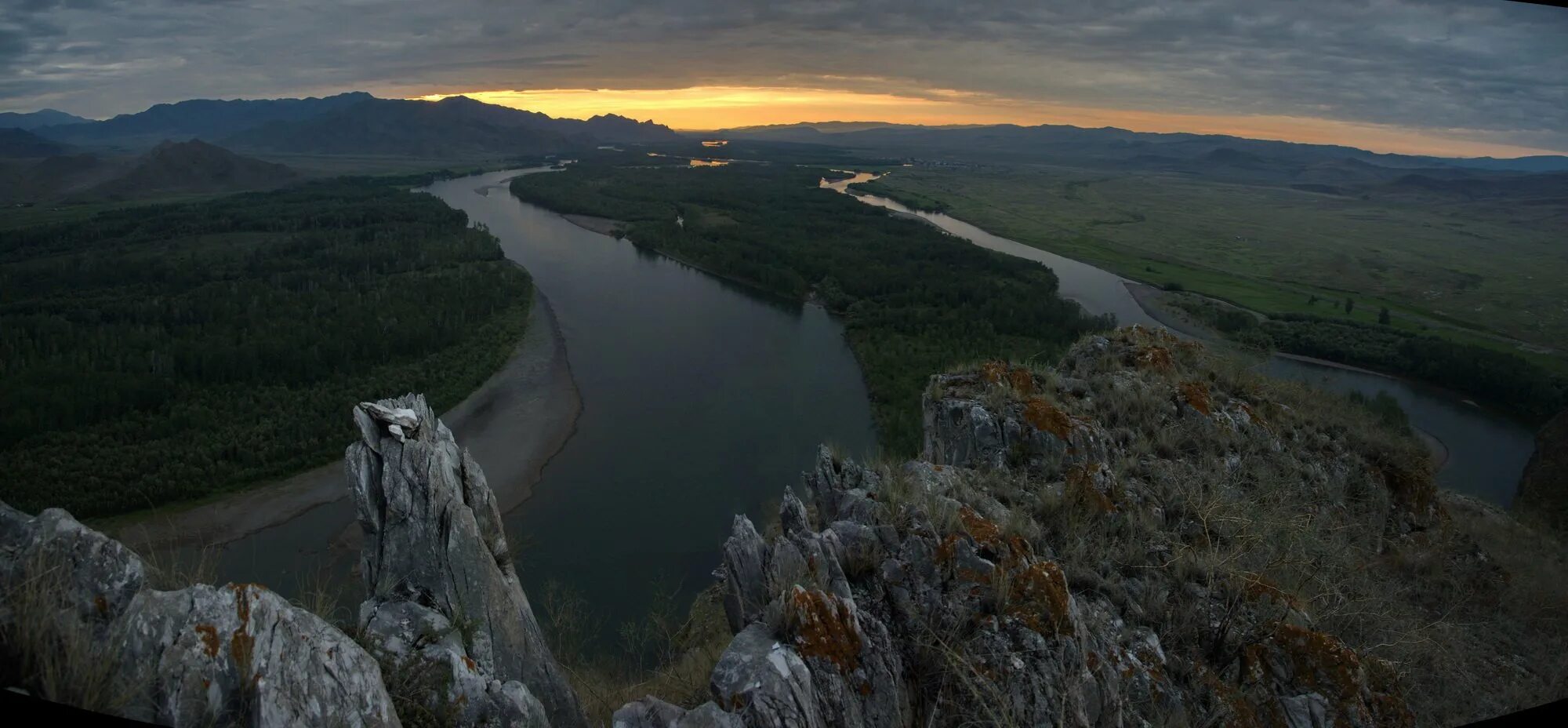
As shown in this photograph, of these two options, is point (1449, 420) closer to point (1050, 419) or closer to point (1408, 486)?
point (1408, 486)

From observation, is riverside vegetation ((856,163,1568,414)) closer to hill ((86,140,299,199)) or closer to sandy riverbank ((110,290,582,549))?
sandy riverbank ((110,290,582,549))

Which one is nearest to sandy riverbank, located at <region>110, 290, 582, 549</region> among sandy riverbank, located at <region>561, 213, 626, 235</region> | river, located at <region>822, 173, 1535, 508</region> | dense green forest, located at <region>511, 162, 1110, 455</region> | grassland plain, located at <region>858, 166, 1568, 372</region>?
dense green forest, located at <region>511, 162, 1110, 455</region>

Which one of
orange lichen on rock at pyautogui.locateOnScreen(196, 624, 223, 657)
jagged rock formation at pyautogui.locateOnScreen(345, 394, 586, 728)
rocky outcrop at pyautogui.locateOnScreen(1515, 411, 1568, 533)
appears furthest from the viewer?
rocky outcrop at pyautogui.locateOnScreen(1515, 411, 1568, 533)

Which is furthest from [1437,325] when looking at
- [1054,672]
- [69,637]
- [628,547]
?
[69,637]

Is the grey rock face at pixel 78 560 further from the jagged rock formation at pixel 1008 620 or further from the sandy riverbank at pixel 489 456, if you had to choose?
the sandy riverbank at pixel 489 456

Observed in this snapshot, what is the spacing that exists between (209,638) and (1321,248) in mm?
86577

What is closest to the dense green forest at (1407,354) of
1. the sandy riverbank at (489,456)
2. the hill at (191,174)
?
the sandy riverbank at (489,456)

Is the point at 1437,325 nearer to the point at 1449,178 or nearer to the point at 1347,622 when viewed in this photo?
the point at 1347,622

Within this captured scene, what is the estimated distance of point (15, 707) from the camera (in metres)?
1.13

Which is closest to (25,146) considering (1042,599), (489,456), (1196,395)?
(489,456)

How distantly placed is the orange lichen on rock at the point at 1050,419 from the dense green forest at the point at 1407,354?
21.3 meters

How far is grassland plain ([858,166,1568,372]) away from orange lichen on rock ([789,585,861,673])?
45.0 m

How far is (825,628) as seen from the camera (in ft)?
14.9

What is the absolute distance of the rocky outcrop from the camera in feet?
59.2
